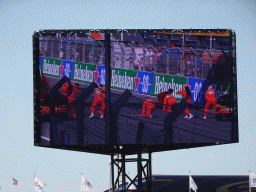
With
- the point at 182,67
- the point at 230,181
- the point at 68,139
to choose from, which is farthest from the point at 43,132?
the point at 230,181

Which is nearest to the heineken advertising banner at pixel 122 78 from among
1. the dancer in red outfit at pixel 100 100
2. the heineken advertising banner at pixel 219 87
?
the dancer in red outfit at pixel 100 100

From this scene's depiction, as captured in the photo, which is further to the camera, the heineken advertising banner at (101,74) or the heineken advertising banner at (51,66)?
the heineken advertising banner at (51,66)

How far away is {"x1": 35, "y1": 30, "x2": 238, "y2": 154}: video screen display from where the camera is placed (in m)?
35.0

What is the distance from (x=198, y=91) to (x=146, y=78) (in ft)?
7.37

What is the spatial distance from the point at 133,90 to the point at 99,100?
1478mm

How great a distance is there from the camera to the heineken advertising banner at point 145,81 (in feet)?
115

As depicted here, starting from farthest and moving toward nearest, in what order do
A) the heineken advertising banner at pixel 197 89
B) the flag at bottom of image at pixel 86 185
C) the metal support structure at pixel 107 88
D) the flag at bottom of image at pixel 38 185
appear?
1. the flag at bottom of image at pixel 86 185
2. the flag at bottom of image at pixel 38 185
3. the heineken advertising banner at pixel 197 89
4. the metal support structure at pixel 107 88

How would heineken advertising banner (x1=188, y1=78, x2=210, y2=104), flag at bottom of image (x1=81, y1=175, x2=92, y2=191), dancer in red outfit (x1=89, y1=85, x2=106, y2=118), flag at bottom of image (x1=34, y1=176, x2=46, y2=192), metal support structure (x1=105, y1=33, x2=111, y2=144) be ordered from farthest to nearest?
1. flag at bottom of image (x1=81, y1=175, x2=92, y2=191)
2. flag at bottom of image (x1=34, y1=176, x2=46, y2=192)
3. heineken advertising banner (x1=188, y1=78, x2=210, y2=104)
4. dancer in red outfit (x1=89, y1=85, x2=106, y2=118)
5. metal support structure (x1=105, y1=33, x2=111, y2=144)

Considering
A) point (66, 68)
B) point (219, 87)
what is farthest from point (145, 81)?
point (66, 68)

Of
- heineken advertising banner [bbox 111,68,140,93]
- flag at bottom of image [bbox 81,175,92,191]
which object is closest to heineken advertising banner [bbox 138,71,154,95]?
heineken advertising banner [bbox 111,68,140,93]

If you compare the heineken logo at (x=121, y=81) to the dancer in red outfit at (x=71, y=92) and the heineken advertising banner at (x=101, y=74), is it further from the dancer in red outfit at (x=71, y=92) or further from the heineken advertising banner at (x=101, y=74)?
the dancer in red outfit at (x=71, y=92)

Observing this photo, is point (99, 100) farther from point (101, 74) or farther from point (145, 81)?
point (145, 81)

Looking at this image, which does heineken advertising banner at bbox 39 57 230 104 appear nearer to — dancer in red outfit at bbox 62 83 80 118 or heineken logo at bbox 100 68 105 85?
heineken logo at bbox 100 68 105 85

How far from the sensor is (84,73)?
3519 cm
